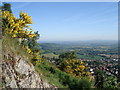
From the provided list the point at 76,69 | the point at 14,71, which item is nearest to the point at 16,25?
the point at 14,71

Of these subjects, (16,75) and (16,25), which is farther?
(16,25)

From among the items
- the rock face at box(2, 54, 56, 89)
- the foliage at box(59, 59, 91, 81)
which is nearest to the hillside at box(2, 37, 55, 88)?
the rock face at box(2, 54, 56, 89)

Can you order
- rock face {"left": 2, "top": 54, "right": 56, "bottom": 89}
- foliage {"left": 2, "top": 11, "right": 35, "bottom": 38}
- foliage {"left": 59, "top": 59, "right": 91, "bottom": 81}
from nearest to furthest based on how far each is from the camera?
rock face {"left": 2, "top": 54, "right": 56, "bottom": 89}
foliage {"left": 2, "top": 11, "right": 35, "bottom": 38}
foliage {"left": 59, "top": 59, "right": 91, "bottom": 81}

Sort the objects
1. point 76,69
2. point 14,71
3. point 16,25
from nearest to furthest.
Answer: point 14,71
point 16,25
point 76,69

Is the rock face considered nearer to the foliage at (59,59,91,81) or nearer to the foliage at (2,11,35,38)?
the foliage at (2,11,35,38)

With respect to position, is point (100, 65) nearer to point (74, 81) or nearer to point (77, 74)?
point (77, 74)

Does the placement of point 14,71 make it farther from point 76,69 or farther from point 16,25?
point 76,69

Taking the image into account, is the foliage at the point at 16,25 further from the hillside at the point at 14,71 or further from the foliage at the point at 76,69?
the foliage at the point at 76,69

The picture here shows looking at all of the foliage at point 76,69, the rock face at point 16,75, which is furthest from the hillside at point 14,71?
the foliage at point 76,69

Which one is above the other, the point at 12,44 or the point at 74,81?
the point at 12,44

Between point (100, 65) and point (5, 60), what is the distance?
52.8 m

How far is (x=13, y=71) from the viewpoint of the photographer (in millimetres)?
4094

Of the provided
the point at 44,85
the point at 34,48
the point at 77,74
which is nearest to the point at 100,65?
the point at 77,74

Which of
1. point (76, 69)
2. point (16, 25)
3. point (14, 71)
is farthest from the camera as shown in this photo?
point (76, 69)
